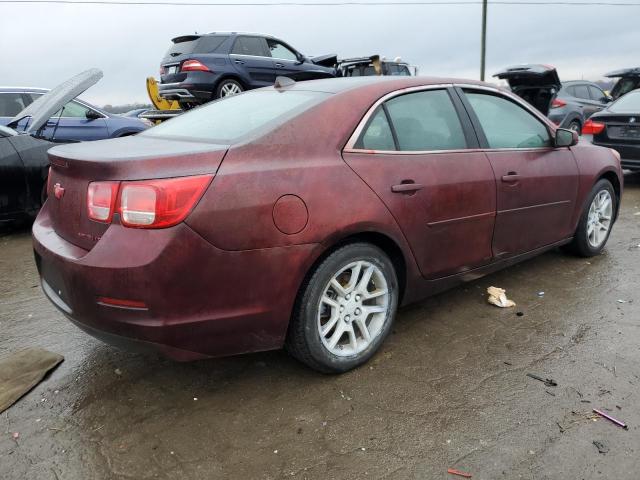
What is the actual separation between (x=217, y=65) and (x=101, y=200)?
8371 mm

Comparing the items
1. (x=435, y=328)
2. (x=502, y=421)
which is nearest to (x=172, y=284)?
(x=502, y=421)

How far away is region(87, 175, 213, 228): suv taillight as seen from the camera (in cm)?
205

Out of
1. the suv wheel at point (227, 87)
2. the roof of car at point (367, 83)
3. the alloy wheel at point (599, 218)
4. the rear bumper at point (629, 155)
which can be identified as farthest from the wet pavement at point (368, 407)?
the suv wheel at point (227, 87)

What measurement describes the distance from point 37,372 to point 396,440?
1.91 metres

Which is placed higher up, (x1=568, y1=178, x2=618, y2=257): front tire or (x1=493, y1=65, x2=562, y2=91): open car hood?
(x1=493, y1=65, x2=562, y2=91): open car hood

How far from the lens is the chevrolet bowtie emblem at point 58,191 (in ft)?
8.15

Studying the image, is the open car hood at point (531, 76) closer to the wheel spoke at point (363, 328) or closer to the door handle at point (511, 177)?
the door handle at point (511, 177)

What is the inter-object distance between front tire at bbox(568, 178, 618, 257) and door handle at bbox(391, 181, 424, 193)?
6.78ft

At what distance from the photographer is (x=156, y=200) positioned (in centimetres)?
205

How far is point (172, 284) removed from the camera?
81.2 inches

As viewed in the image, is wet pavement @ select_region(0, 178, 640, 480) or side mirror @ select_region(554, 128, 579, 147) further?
side mirror @ select_region(554, 128, 579, 147)

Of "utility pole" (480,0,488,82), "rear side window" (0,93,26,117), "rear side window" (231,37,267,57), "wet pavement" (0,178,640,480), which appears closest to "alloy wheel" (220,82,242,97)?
"rear side window" (231,37,267,57)

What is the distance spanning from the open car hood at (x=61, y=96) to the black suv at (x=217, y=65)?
394cm

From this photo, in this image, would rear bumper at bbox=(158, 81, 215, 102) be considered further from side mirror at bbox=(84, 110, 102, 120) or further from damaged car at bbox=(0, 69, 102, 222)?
damaged car at bbox=(0, 69, 102, 222)
